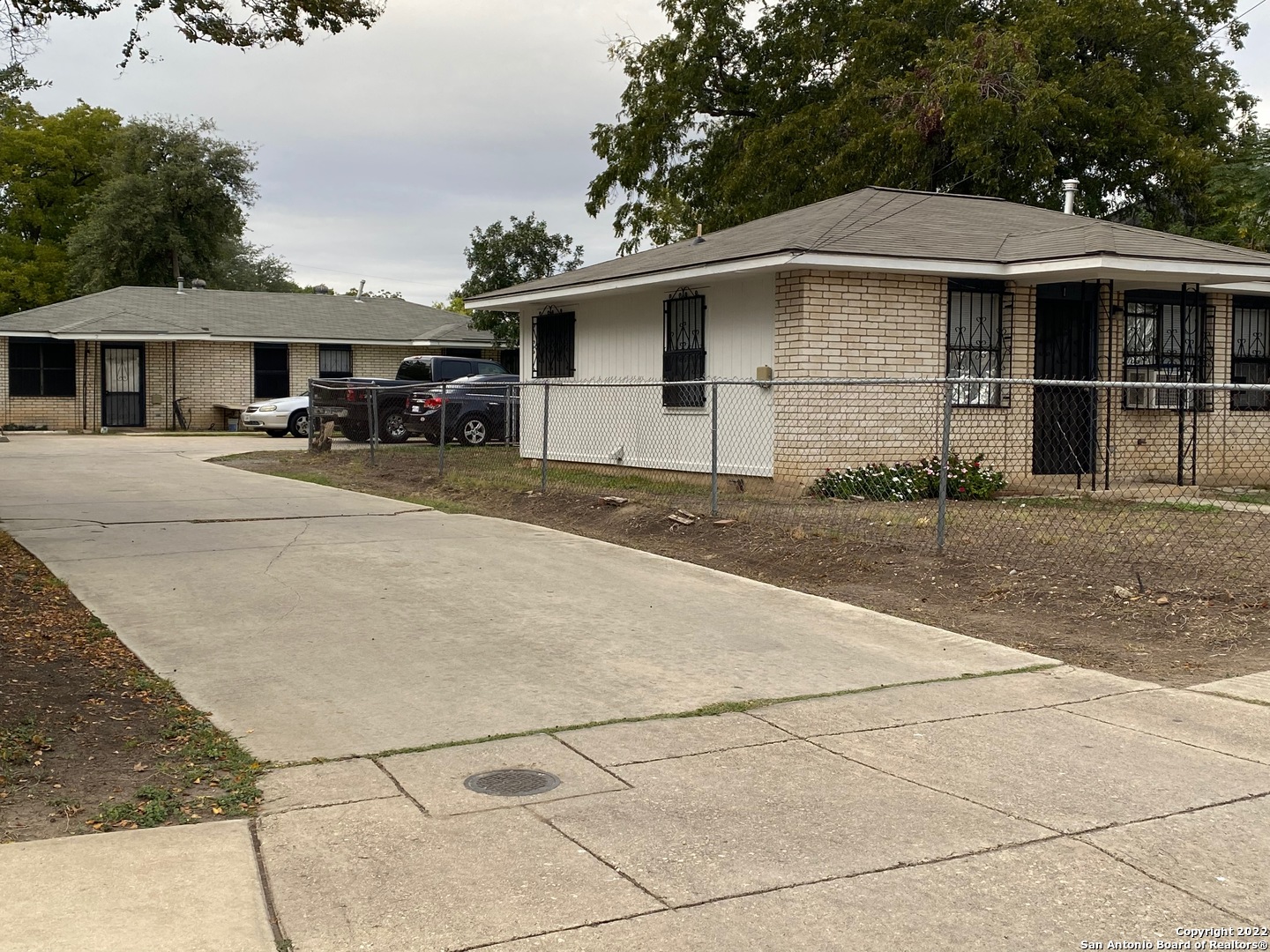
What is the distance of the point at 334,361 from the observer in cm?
3575

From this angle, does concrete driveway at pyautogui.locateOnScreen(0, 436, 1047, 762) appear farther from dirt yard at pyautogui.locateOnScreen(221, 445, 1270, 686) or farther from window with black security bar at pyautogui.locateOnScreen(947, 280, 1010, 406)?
window with black security bar at pyautogui.locateOnScreen(947, 280, 1010, 406)

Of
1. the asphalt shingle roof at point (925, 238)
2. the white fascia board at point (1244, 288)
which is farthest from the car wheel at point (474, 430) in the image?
the white fascia board at point (1244, 288)

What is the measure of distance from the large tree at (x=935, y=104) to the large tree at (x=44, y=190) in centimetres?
3074

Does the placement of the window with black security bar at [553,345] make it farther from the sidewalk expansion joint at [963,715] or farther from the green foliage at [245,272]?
the green foliage at [245,272]

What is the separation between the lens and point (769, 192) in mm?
27625

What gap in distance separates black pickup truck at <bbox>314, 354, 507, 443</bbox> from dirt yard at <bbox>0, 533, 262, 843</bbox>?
48.8 ft

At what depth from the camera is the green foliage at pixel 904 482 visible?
13.4 meters

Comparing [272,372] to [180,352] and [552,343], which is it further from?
[552,343]

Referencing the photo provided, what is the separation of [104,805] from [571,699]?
225 cm

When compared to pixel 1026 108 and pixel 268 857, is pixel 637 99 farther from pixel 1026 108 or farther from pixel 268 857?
→ pixel 268 857

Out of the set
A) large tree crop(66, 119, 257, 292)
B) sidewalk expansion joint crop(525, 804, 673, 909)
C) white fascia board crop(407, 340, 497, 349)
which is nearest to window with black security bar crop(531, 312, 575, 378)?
sidewalk expansion joint crop(525, 804, 673, 909)

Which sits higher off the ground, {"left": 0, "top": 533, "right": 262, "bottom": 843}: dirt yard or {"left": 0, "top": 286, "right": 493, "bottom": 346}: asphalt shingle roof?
{"left": 0, "top": 286, "right": 493, "bottom": 346}: asphalt shingle roof

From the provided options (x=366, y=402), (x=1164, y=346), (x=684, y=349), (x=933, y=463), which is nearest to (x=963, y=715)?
(x=933, y=463)

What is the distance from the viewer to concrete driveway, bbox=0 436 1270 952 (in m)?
3.53
